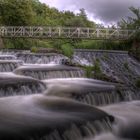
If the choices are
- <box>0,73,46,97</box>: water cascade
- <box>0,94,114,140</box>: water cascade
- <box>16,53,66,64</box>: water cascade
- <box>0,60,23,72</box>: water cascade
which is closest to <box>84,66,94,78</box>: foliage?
<box>16,53,66,64</box>: water cascade

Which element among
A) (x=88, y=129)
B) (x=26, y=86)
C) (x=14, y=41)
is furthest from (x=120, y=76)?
(x=14, y=41)

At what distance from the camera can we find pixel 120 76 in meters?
20.4

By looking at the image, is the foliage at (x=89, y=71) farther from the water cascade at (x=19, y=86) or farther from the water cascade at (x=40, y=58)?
the water cascade at (x=19, y=86)

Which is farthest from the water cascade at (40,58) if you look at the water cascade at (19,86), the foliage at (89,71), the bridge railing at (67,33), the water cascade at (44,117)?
the water cascade at (44,117)

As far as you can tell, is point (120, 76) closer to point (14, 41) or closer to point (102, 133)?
point (102, 133)

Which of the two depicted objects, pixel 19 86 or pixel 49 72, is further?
pixel 49 72

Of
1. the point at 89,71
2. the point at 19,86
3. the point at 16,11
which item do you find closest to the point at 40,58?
the point at 89,71

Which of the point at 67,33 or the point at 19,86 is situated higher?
the point at 67,33

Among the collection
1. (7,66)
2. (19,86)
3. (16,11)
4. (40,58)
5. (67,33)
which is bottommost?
(19,86)

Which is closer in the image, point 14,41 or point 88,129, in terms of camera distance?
point 88,129

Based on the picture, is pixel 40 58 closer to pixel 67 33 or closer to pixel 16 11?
pixel 67 33

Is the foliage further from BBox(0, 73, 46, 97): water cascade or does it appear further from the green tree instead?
the green tree

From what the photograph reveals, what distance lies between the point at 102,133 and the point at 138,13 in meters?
20.0

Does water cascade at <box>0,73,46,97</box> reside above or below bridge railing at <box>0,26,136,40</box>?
below
